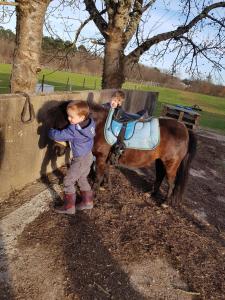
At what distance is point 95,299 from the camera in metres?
3.30

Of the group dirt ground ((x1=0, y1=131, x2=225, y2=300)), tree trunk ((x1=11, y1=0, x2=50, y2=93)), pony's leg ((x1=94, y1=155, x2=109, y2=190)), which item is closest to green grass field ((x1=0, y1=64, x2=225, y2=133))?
tree trunk ((x1=11, y1=0, x2=50, y2=93))

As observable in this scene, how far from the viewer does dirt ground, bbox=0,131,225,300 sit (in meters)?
3.46

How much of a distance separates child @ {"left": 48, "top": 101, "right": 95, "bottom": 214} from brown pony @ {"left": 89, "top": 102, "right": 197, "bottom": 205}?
663mm

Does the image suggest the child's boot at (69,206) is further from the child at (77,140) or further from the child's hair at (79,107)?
the child's hair at (79,107)

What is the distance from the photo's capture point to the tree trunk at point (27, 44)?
5.97 meters

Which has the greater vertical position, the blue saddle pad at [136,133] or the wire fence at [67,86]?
the blue saddle pad at [136,133]

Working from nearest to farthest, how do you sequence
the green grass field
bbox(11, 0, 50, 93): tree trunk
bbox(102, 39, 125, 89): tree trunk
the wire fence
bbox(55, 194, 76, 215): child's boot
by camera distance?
1. bbox(55, 194, 76, 215): child's boot
2. bbox(11, 0, 50, 93): tree trunk
3. bbox(102, 39, 125, 89): tree trunk
4. the wire fence
5. the green grass field

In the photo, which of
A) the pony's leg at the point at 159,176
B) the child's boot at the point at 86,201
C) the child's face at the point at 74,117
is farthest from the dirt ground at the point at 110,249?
the child's face at the point at 74,117

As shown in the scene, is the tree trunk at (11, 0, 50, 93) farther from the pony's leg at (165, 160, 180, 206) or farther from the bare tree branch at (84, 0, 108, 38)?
the bare tree branch at (84, 0, 108, 38)

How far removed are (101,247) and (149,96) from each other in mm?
10417

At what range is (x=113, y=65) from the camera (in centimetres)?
1081

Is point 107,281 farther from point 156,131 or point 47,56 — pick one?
point 47,56

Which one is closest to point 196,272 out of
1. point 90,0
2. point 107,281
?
point 107,281

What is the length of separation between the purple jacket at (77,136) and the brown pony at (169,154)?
757 mm
